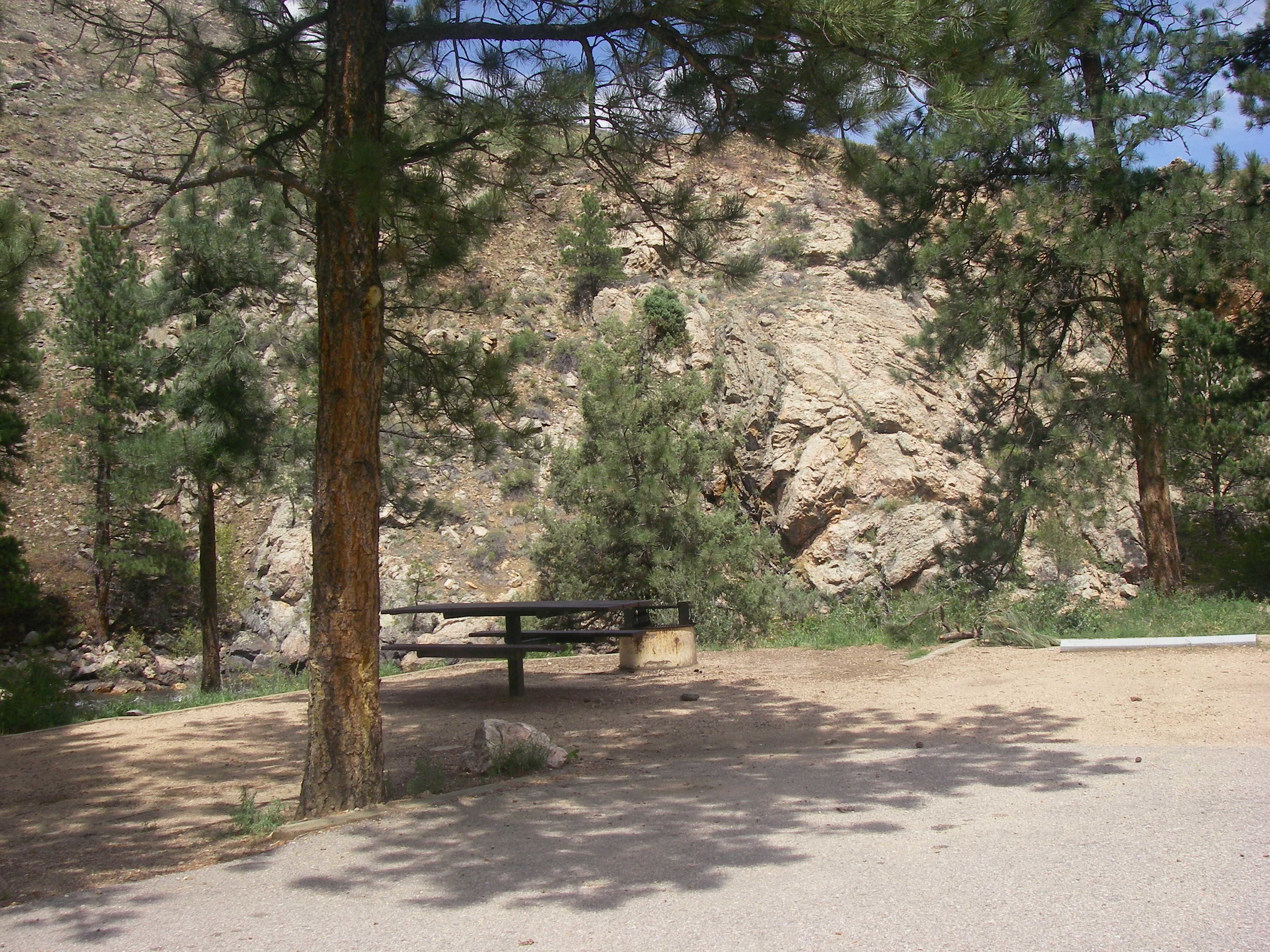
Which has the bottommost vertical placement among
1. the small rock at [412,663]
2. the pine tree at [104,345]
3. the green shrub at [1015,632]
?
the small rock at [412,663]

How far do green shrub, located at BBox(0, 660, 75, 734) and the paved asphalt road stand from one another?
232 inches

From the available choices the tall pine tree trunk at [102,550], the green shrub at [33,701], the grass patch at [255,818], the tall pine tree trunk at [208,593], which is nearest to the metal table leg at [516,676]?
the grass patch at [255,818]

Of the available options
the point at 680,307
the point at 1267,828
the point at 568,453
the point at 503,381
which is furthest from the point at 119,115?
the point at 1267,828

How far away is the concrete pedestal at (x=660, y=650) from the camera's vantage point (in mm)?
9906

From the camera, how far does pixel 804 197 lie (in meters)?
24.6

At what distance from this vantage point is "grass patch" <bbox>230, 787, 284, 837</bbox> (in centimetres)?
456

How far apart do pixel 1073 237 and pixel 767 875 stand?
8.87 meters

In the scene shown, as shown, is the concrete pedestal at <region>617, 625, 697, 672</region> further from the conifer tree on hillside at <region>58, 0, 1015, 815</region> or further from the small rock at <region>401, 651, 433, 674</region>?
the conifer tree on hillside at <region>58, 0, 1015, 815</region>

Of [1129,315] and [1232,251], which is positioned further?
[1129,315]

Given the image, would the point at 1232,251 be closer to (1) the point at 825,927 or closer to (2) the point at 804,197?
(1) the point at 825,927

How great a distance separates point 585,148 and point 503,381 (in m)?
1.68

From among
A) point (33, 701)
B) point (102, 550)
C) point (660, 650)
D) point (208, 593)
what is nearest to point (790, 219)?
point (660, 650)

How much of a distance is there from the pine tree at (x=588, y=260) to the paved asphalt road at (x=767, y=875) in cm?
1929

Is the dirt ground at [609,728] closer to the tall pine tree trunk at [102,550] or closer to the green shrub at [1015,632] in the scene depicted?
the green shrub at [1015,632]
